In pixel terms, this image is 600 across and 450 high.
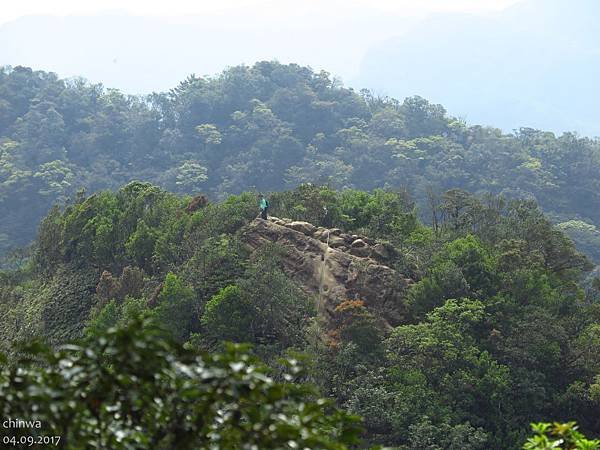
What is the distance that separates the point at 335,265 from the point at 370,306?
1.49m

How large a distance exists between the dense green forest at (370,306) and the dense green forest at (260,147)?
96.8ft

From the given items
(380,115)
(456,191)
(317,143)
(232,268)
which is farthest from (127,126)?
(232,268)

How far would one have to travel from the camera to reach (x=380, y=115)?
6931cm

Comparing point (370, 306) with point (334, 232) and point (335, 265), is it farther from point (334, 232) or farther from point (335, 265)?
point (334, 232)

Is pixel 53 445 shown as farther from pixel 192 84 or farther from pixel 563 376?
pixel 192 84

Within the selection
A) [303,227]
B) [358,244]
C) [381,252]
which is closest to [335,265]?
[358,244]

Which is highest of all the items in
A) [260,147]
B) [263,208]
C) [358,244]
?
[263,208]

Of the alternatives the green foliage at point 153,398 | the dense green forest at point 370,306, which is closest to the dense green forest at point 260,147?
the dense green forest at point 370,306

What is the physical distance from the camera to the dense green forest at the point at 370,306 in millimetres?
17938

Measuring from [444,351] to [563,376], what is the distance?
3193 mm

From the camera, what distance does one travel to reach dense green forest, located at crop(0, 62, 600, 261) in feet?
194

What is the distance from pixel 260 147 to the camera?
6538cm

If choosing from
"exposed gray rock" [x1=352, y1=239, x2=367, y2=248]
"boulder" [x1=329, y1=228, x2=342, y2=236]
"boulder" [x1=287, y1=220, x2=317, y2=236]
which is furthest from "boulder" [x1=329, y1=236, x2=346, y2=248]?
"boulder" [x1=287, y1=220, x2=317, y2=236]

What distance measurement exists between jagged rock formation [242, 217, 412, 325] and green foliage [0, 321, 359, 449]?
656 inches
